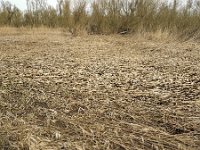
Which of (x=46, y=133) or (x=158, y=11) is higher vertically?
(x=158, y=11)

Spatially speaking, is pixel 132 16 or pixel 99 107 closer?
pixel 99 107

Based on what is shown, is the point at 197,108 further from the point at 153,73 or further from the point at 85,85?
the point at 153,73

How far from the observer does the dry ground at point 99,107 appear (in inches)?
126

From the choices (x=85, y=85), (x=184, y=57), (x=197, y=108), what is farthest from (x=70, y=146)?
(x=184, y=57)

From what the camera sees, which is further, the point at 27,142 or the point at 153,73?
the point at 153,73

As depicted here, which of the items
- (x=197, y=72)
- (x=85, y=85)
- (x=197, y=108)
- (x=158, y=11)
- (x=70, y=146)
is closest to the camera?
(x=70, y=146)

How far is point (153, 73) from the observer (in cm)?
618

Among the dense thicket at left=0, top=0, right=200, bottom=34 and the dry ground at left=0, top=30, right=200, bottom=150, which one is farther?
the dense thicket at left=0, top=0, right=200, bottom=34

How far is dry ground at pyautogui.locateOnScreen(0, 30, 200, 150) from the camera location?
10.5ft

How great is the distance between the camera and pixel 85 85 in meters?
5.17

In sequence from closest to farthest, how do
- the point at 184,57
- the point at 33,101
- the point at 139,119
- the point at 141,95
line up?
the point at 139,119 → the point at 33,101 → the point at 141,95 → the point at 184,57

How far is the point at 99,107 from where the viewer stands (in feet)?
13.5

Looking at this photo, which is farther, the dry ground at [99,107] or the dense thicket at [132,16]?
the dense thicket at [132,16]

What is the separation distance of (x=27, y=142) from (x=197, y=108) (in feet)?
6.38
